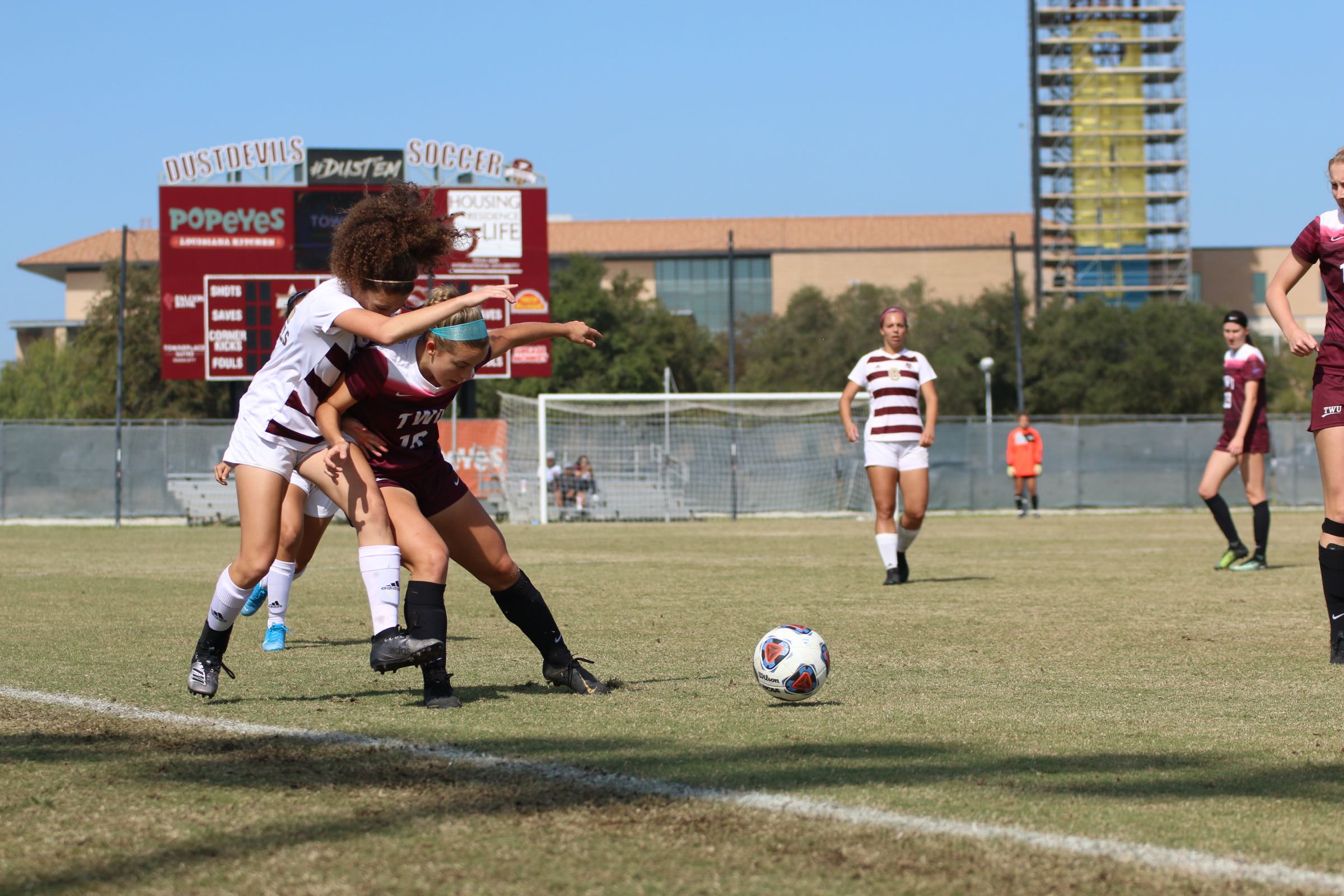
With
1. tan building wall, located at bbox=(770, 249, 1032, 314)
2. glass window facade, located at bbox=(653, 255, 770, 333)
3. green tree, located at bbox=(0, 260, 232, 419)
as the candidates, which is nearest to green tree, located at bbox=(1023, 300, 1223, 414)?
tan building wall, located at bbox=(770, 249, 1032, 314)

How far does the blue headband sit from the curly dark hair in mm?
338

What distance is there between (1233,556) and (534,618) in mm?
8498

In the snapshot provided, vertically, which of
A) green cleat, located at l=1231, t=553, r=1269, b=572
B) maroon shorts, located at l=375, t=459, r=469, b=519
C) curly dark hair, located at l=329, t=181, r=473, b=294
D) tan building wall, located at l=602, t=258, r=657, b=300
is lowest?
green cleat, located at l=1231, t=553, r=1269, b=572

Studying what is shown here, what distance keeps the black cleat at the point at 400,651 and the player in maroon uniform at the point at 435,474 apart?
0.27 feet

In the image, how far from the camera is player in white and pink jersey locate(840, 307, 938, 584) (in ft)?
35.0

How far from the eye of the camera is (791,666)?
505 cm

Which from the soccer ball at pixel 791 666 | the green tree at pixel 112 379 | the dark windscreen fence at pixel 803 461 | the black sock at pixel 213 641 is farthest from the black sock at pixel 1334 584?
the green tree at pixel 112 379

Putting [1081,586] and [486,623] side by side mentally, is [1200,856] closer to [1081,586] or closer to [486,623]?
[486,623]

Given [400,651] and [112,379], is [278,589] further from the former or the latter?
[112,379]

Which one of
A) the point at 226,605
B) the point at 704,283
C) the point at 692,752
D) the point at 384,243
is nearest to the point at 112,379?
the point at 704,283

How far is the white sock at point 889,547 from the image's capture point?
10789 mm

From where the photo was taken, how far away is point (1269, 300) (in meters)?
6.54

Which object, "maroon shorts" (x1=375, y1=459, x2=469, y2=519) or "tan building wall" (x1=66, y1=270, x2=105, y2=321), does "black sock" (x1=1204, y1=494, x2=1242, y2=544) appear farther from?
"tan building wall" (x1=66, y1=270, x2=105, y2=321)

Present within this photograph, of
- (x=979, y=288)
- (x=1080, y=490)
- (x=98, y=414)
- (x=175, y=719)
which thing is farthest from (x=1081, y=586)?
(x=979, y=288)
